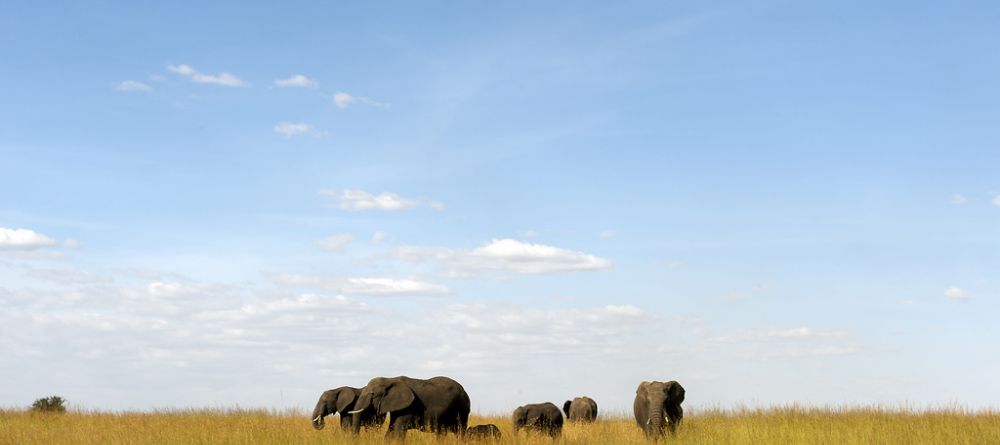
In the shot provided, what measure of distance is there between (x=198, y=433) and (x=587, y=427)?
41.1 ft

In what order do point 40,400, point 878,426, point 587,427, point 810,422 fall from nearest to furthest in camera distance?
point 878,426, point 810,422, point 587,427, point 40,400

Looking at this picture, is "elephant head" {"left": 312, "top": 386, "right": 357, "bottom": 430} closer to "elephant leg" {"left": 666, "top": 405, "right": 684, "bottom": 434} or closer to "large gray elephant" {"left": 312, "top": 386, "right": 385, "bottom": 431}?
"large gray elephant" {"left": 312, "top": 386, "right": 385, "bottom": 431}

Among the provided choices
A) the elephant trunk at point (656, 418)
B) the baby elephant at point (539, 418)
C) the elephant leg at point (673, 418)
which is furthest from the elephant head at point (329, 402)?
the elephant leg at point (673, 418)

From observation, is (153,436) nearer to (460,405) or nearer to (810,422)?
(460,405)

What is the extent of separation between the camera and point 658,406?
2270 centimetres

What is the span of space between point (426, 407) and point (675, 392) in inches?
248

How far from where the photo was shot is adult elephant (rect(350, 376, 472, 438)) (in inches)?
894

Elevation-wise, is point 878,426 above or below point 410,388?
below

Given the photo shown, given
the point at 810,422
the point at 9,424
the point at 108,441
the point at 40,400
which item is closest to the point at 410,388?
the point at 108,441

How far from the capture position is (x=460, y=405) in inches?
927

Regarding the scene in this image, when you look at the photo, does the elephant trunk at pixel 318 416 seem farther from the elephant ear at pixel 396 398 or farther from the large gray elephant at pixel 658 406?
the large gray elephant at pixel 658 406

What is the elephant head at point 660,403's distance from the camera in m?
22.7

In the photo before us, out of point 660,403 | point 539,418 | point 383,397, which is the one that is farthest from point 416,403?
point 660,403

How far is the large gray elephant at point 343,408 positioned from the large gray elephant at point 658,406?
660 cm
